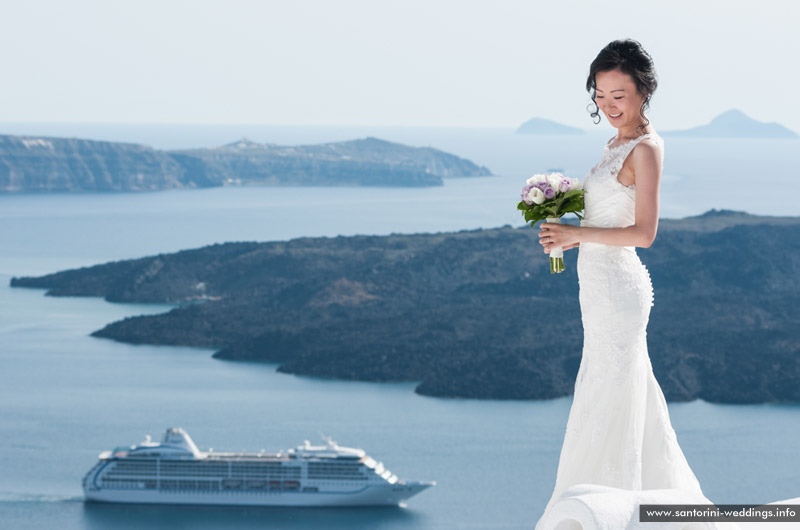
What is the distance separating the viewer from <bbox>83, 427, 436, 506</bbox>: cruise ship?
33.3m

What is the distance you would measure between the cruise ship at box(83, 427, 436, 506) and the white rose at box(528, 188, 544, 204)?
2972cm

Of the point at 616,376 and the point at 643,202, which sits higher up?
the point at 643,202

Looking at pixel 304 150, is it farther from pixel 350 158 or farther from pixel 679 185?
pixel 679 185

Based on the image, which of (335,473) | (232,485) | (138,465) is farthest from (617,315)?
(138,465)

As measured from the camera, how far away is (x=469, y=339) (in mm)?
49656

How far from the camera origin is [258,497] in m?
34.9

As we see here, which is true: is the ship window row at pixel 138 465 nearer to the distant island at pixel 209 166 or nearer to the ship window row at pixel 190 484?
the ship window row at pixel 190 484

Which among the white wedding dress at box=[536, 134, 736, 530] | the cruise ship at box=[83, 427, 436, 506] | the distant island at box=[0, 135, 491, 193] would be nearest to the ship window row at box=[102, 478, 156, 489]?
the cruise ship at box=[83, 427, 436, 506]

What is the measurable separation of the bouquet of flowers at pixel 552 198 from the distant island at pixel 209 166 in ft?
378

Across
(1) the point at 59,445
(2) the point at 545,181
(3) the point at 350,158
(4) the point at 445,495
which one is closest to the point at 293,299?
(1) the point at 59,445

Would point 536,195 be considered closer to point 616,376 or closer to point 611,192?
point 611,192

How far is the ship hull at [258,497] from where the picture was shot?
33219mm

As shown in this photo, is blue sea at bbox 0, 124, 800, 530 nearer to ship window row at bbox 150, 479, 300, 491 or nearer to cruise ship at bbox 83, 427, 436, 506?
cruise ship at bbox 83, 427, 436, 506

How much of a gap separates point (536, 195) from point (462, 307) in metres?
51.4
